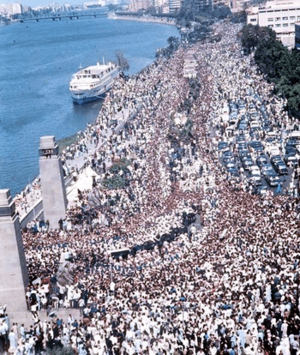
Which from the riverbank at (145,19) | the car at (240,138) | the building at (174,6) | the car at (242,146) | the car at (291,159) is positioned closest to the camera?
the car at (291,159)

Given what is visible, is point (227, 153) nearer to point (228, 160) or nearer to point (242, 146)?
point (242, 146)

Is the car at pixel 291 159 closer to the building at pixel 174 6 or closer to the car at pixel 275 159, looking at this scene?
the car at pixel 275 159

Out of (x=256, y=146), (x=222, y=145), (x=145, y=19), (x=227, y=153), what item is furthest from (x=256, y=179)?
(x=145, y=19)

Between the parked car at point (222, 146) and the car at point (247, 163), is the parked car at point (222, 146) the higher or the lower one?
the lower one

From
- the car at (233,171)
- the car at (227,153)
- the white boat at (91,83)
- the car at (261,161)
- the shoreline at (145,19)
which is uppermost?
the car at (261,161)

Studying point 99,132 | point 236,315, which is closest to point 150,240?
point 236,315

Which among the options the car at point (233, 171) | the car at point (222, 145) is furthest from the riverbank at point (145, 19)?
the car at point (233, 171)
